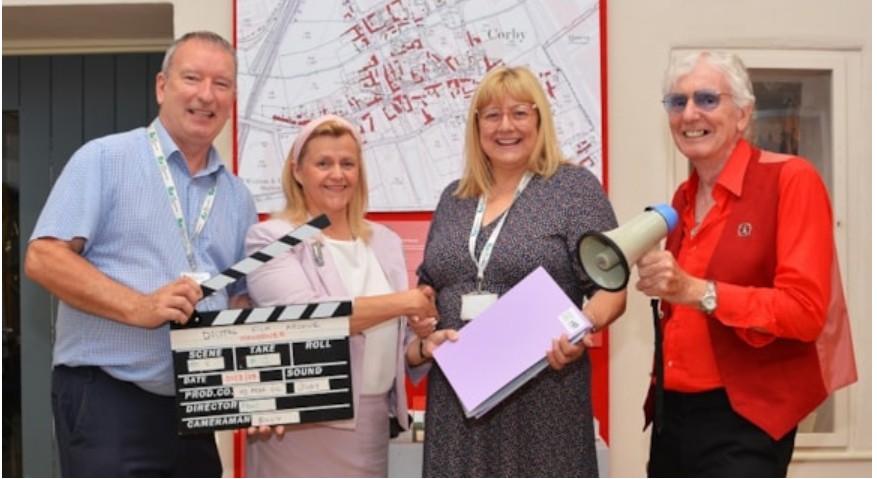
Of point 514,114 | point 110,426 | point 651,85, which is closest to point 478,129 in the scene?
point 514,114

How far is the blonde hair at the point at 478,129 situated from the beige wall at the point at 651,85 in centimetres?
160

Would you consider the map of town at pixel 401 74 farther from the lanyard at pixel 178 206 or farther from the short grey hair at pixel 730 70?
the short grey hair at pixel 730 70

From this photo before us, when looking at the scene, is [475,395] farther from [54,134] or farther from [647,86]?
[54,134]

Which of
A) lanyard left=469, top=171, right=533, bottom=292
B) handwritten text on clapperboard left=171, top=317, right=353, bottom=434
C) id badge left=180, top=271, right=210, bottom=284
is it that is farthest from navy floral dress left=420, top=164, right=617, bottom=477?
id badge left=180, top=271, right=210, bottom=284

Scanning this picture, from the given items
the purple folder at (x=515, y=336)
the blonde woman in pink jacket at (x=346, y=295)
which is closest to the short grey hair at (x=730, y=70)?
the purple folder at (x=515, y=336)

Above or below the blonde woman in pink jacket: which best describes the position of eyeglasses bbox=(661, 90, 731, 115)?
above

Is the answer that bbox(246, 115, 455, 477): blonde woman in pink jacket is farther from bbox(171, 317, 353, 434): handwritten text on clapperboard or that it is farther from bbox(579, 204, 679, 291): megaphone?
bbox(579, 204, 679, 291): megaphone

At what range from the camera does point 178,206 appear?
8.36ft

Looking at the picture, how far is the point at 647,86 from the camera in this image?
13.6 ft

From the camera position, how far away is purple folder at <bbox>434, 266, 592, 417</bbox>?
2.35m

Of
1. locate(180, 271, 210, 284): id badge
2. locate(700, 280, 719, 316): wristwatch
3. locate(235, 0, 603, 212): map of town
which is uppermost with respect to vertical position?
locate(235, 0, 603, 212): map of town

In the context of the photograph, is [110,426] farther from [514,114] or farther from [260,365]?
[514,114]

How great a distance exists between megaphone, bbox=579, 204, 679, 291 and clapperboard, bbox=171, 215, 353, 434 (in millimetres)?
675

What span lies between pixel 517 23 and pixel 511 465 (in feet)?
7.56
